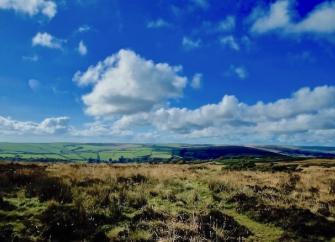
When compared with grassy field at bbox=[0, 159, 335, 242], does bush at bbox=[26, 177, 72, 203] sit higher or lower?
higher

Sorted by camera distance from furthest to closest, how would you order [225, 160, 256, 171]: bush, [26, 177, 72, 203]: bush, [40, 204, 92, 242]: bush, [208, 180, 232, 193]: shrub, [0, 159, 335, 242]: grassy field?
[225, 160, 256, 171]: bush < [208, 180, 232, 193]: shrub < [26, 177, 72, 203]: bush < [0, 159, 335, 242]: grassy field < [40, 204, 92, 242]: bush

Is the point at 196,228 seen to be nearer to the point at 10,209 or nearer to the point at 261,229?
the point at 261,229

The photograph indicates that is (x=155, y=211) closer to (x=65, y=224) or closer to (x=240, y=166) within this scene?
(x=65, y=224)

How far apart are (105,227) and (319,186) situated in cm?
1515

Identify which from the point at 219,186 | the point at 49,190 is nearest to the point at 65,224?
the point at 49,190

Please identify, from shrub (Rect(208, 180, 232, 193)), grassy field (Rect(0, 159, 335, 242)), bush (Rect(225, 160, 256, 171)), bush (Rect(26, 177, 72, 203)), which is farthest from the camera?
bush (Rect(225, 160, 256, 171))

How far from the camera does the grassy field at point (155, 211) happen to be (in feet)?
38.1

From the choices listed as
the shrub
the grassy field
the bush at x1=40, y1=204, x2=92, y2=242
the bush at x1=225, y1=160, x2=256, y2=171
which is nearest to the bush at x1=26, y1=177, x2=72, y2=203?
the grassy field

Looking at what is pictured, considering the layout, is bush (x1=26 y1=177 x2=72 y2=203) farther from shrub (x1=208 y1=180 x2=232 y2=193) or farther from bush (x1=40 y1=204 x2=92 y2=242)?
shrub (x1=208 y1=180 x2=232 y2=193)

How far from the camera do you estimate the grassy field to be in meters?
11.6

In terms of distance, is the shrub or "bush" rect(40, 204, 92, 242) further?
the shrub

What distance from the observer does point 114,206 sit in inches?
572

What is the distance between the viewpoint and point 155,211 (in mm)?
13953

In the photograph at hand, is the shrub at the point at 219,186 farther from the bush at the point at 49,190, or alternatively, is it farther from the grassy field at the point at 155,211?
the bush at the point at 49,190
